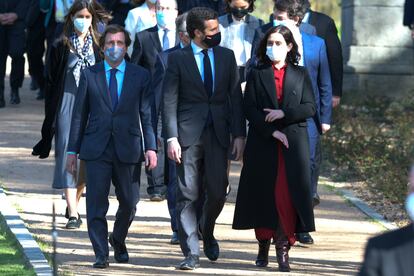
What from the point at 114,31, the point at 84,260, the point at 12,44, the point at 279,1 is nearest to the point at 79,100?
the point at 114,31

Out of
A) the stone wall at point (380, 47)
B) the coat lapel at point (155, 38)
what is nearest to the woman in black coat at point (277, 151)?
the coat lapel at point (155, 38)

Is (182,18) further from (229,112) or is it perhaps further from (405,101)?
(405,101)

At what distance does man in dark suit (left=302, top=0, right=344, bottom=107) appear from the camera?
1168 centimetres

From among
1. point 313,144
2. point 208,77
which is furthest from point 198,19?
point 313,144

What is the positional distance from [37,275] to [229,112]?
194cm

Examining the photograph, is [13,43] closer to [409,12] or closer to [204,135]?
[409,12]

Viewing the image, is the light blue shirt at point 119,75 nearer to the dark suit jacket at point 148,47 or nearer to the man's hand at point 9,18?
the dark suit jacket at point 148,47

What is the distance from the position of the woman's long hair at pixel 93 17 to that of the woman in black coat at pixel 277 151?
6.25ft

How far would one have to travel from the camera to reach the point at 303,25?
11406 mm

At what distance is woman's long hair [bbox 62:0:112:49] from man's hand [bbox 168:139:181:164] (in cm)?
189

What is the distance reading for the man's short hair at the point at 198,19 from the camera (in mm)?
9945

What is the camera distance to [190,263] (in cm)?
977

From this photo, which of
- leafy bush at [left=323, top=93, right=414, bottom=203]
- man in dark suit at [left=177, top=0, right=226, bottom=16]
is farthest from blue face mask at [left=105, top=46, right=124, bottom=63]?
man in dark suit at [left=177, top=0, right=226, bottom=16]

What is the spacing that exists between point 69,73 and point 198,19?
1958mm
